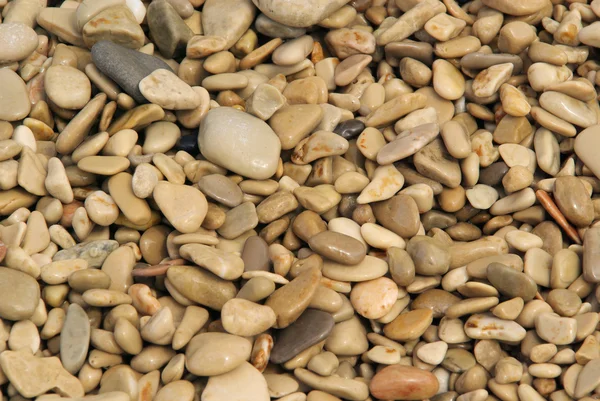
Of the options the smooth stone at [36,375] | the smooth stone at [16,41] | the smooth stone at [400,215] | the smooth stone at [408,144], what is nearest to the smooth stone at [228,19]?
the smooth stone at [16,41]

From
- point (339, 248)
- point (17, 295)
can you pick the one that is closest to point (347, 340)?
point (339, 248)

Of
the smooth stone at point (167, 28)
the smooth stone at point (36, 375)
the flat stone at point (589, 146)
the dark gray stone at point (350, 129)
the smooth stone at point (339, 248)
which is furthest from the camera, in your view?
the smooth stone at point (167, 28)

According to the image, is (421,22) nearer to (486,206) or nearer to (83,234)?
(486,206)

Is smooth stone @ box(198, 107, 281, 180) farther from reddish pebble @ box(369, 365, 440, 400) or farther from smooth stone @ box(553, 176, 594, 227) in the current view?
smooth stone @ box(553, 176, 594, 227)

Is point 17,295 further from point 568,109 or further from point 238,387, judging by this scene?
point 568,109

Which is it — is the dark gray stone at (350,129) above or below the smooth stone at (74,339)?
above

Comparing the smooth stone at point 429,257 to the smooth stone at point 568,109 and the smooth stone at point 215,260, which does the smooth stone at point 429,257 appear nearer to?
the smooth stone at point 215,260

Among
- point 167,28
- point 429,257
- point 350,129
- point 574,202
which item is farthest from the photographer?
point 167,28
